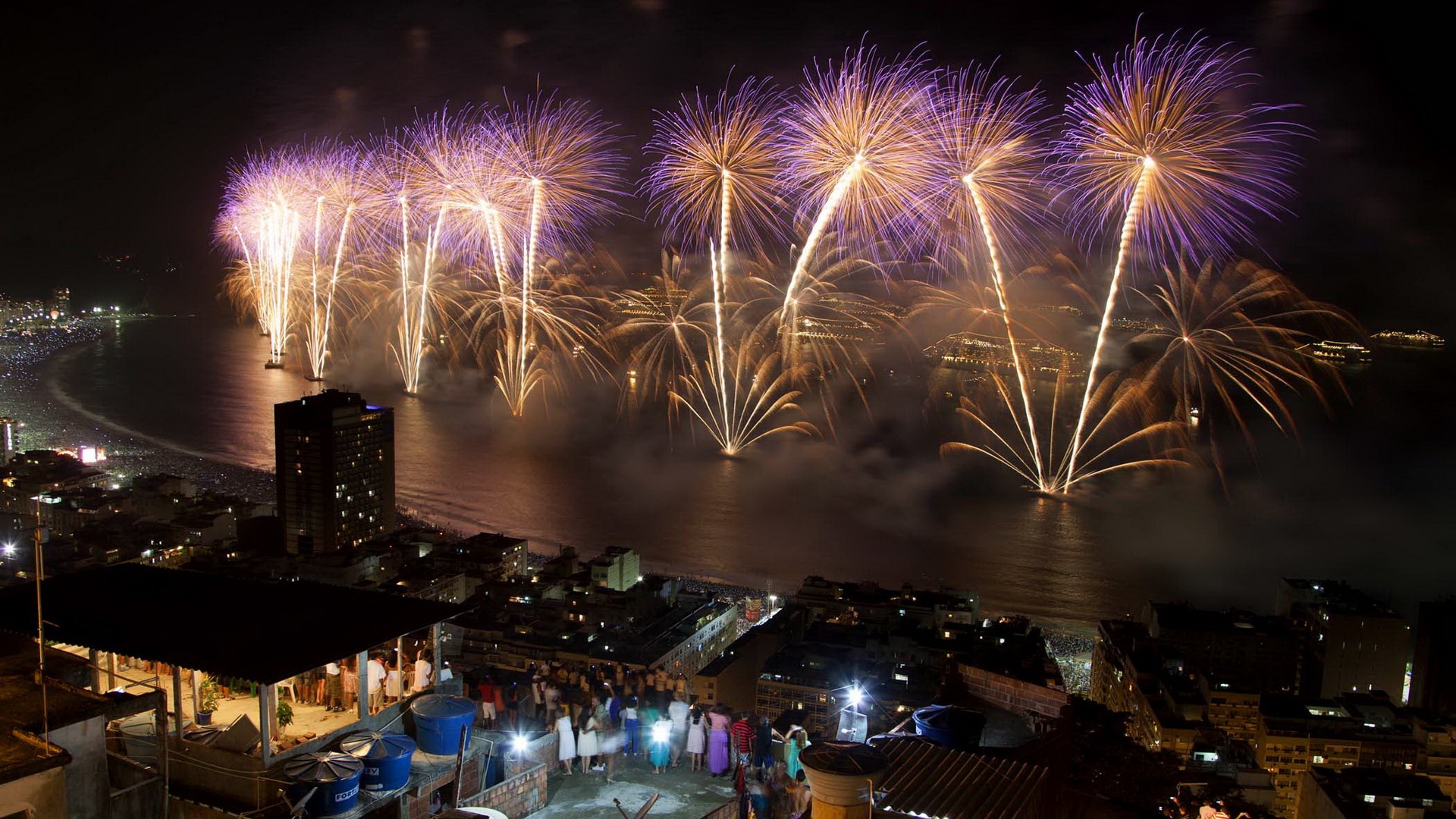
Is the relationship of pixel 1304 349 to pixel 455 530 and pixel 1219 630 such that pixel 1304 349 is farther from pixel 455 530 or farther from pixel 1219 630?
pixel 455 530

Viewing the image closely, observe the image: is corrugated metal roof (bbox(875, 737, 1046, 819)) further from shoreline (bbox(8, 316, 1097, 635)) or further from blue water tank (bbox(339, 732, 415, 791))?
shoreline (bbox(8, 316, 1097, 635))

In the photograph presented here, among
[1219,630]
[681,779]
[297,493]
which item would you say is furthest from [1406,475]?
[681,779]

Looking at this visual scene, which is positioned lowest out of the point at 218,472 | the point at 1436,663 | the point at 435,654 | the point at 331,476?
the point at 1436,663

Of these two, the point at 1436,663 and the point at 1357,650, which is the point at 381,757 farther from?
the point at 1436,663

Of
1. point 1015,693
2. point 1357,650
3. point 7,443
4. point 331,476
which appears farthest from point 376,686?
point 7,443

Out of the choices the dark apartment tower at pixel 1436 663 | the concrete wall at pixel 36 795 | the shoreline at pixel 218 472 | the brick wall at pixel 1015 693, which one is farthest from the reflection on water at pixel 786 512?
the concrete wall at pixel 36 795

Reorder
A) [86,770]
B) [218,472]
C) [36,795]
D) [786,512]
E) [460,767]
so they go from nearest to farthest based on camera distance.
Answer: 1. [36,795]
2. [86,770]
3. [460,767]
4. [786,512]
5. [218,472]
